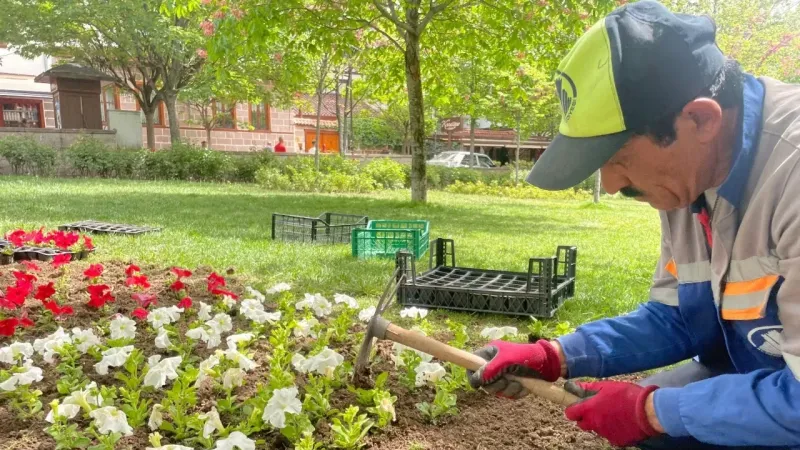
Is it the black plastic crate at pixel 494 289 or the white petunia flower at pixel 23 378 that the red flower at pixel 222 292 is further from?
the white petunia flower at pixel 23 378

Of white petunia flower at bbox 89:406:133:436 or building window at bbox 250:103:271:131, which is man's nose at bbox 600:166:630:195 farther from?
building window at bbox 250:103:271:131

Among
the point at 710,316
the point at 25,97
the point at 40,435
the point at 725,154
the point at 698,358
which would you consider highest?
the point at 25,97

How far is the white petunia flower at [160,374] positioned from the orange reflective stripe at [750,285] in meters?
1.96

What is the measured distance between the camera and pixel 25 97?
25000 millimetres

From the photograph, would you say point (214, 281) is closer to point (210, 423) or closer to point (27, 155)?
point (210, 423)

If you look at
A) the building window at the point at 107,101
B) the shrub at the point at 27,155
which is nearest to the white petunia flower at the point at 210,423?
the shrub at the point at 27,155

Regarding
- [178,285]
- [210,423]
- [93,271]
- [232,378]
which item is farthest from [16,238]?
[210,423]

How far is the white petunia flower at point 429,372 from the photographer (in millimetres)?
2500

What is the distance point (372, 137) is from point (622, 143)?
35.8 m

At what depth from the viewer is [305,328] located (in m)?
2.98

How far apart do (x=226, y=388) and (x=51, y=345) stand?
0.88m

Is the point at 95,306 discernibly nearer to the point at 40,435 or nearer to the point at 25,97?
the point at 40,435

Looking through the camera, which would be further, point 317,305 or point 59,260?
point 59,260

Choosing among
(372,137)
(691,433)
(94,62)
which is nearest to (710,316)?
(691,433)
